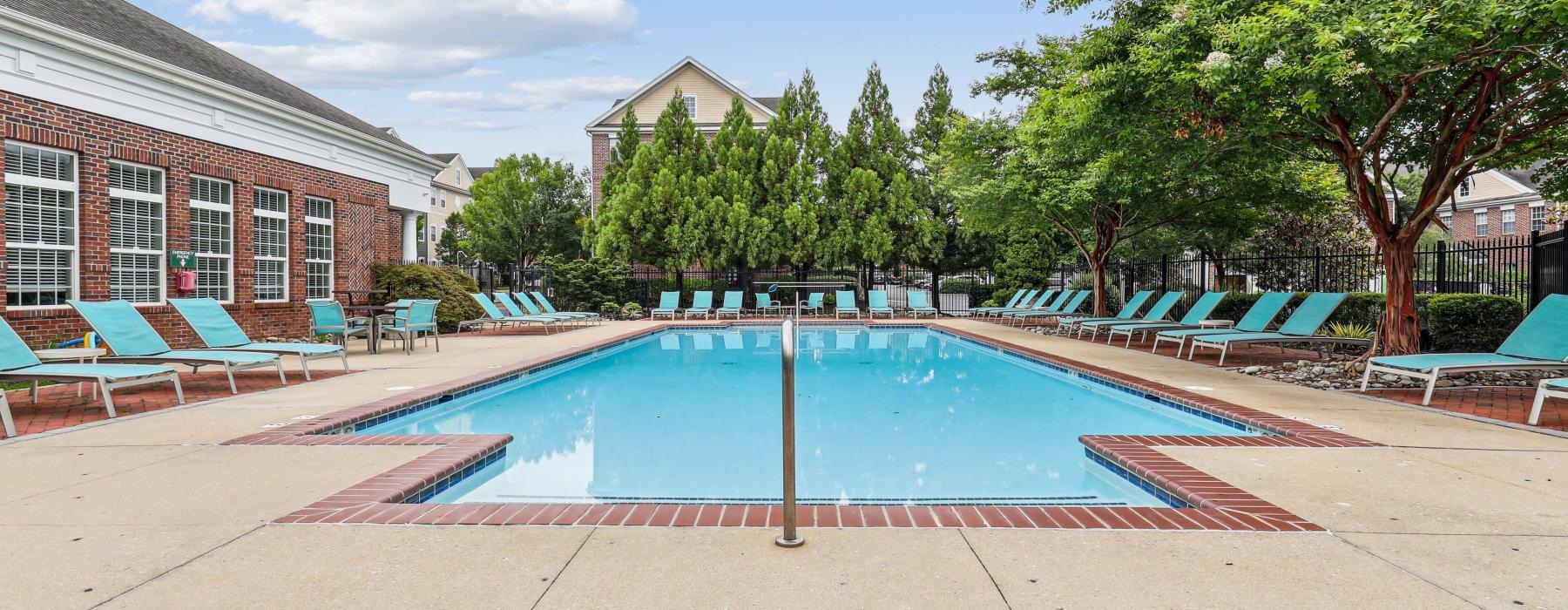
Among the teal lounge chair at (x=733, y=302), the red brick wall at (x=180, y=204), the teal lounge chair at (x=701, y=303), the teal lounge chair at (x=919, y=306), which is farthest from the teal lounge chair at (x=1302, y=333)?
the red brick wall at (x=180, y=204)

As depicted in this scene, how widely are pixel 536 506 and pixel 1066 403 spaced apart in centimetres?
578

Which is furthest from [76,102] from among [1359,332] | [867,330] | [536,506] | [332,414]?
[1359,332]

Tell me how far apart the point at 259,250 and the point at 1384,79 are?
51.4 feet

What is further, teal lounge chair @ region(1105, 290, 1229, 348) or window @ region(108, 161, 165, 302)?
teal lounge chair @ region(1105, 290, 1229, 348)

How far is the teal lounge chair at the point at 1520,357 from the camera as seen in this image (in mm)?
6559

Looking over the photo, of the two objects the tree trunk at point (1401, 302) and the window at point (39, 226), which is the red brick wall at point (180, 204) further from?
the tree trunk at point (1401, 302)

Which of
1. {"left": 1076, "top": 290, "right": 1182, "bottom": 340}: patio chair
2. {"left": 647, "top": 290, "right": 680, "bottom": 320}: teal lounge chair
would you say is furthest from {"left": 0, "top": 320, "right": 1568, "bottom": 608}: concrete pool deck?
{"left": 647, "top": 290, "right": 680, "bottom": 320}: teal lounge chair

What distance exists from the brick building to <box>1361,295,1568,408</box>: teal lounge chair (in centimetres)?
1465

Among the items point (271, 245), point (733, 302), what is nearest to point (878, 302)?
point (733, 302)

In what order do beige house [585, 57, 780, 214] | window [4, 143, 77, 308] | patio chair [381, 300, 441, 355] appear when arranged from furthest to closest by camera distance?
beige house [585, 57, 780, 214] < patio chair [381, 300, 441, 355] < window [4, 143, 77, 308]

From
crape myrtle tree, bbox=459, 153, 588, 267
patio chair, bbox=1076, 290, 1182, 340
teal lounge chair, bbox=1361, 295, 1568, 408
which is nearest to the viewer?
teal lounge chair, bbox=1361, 295, 1568, 408

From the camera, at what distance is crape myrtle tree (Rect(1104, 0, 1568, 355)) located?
19.9 ft

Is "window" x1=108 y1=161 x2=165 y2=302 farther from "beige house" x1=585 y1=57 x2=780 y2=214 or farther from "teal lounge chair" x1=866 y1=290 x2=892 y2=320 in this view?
"beige house" x1=585 y1=57 x2=780 y2=214

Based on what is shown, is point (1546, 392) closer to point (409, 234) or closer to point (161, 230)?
point (161, 230)
